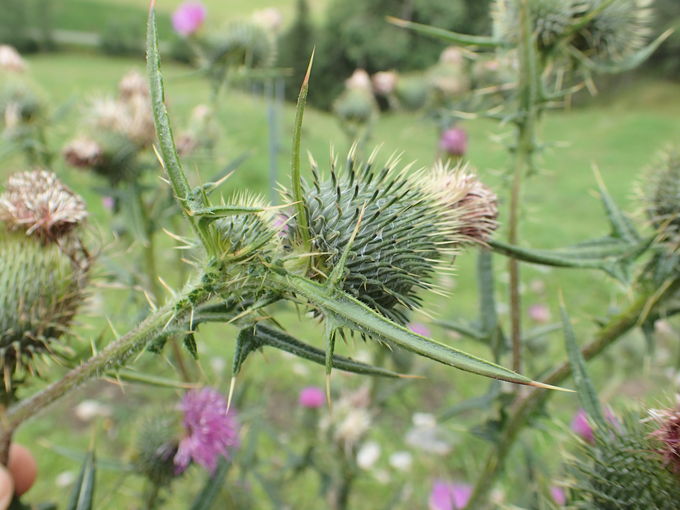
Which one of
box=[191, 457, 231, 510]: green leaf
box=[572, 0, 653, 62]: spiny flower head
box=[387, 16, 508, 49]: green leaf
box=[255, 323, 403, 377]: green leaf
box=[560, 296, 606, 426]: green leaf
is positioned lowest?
box=[191, 457, 231, 510]: green leaf

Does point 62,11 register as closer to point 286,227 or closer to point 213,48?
point 213,48

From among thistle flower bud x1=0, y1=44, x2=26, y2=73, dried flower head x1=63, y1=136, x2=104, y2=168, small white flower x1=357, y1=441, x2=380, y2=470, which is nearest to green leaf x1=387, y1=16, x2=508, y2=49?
dried flower head x1=63, y1=136, x2=104, y2=168

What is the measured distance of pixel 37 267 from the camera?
121 centimetres

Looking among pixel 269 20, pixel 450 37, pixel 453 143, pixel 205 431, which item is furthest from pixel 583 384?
pixel 269 20

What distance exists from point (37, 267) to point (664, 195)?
63.5 inches

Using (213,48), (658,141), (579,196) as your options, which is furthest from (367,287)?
(658,141)

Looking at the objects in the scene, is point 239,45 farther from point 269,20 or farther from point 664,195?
point 664,195

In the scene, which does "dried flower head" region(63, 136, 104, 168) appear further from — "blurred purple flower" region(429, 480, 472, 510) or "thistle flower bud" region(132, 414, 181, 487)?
"blurred purple flower" region(429, 480, 472, 510)

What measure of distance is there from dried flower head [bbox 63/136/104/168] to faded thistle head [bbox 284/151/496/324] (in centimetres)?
169

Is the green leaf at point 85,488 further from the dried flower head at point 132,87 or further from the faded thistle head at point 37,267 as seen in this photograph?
the dried flower head at point 132,87

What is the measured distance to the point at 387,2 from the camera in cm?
2034

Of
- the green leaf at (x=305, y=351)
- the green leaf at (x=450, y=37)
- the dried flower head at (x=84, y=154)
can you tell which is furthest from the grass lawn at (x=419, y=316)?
the green leaf at (x=450, y=37)

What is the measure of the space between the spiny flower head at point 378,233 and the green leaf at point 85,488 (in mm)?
667

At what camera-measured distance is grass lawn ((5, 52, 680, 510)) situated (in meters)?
2.23
